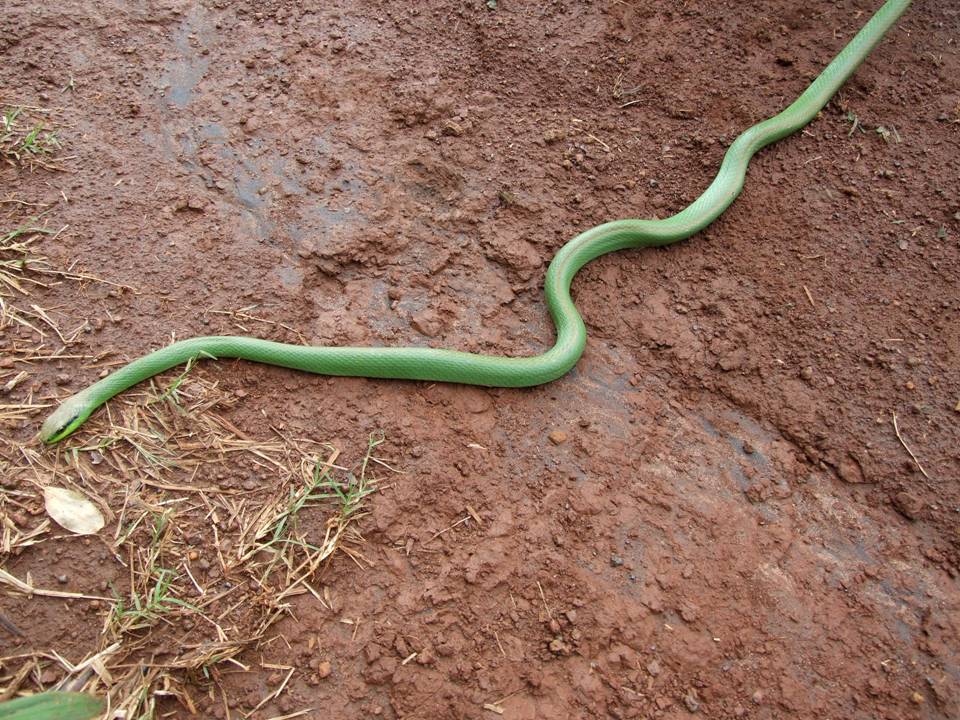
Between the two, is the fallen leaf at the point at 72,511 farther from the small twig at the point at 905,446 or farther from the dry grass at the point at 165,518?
the small twig at the point at 905,446

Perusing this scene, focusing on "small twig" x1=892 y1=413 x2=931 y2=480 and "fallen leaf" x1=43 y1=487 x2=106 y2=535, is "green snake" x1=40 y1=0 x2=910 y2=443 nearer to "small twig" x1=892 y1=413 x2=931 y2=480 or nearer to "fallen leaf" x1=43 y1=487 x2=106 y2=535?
"fallen leaf" x1=43 y1=487 x2=106 y2=535

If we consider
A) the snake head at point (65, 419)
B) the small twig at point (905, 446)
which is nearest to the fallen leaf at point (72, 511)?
the snake head at point (65, 419)

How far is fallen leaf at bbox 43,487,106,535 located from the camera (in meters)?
2.74

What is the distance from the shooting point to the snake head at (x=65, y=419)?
9.62ft

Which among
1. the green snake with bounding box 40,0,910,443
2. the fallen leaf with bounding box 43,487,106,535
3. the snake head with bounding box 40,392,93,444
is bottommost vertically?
the fallen leaf with bounding box 43,487,106,535

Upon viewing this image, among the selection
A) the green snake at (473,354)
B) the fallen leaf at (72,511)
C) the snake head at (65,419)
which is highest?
the green snake at (473,354)

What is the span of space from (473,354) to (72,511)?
2.11 meters

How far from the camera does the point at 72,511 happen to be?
2777mm

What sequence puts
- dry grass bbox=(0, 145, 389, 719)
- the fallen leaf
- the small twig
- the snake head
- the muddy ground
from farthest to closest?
the small twig, the snake head, the fallen leaf, the muddy ground, dry grass bbox=(0, 145, 389, 719)

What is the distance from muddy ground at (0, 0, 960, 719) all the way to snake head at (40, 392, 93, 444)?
107 mm

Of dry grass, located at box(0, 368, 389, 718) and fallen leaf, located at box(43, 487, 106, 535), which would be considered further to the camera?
fallen leaf, located at box(43, 487, 106, 535)

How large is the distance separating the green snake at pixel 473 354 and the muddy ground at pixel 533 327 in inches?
4.2

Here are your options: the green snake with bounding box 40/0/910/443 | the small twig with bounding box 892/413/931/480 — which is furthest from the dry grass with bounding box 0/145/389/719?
the small twig with bounding box 892/413/931/480

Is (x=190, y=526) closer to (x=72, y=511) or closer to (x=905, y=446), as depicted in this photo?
(x=72, y=511)
